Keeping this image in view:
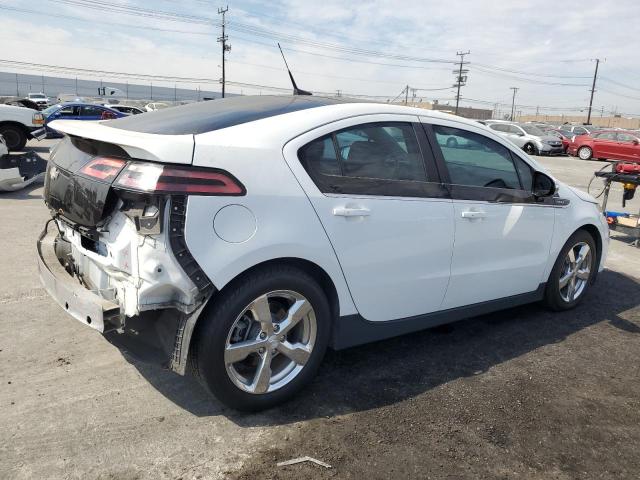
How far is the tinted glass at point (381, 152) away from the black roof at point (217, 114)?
0.31 meters

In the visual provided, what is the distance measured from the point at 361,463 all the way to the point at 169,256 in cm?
133

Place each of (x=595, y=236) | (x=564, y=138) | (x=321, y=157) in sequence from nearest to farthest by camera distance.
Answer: (x=321, y=157), (x=595, y=236), (x=564, y=138)

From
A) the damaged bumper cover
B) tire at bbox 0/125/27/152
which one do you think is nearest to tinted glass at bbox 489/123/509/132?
tire at bbox 0/125/27/152

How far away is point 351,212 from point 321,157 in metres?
0.34

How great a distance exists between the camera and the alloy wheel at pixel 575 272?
15.0 feet

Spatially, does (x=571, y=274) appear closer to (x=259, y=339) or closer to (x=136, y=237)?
(x=259, y=339)

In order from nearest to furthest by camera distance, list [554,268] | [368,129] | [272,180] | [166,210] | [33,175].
A: 1. [166,210]
2. [272,180]
3. [368,129]
4. [554,268]
5. [33,175]

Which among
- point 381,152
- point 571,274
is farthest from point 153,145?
point 571,274

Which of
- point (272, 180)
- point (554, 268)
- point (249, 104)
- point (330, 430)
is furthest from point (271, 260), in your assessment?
point (554, 268)

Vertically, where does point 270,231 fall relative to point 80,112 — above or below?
below

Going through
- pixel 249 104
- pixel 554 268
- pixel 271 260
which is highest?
pixel 249 104

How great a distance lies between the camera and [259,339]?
2.74m

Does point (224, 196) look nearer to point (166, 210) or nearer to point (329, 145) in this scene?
point (166, 210)

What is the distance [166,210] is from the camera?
2.36m
